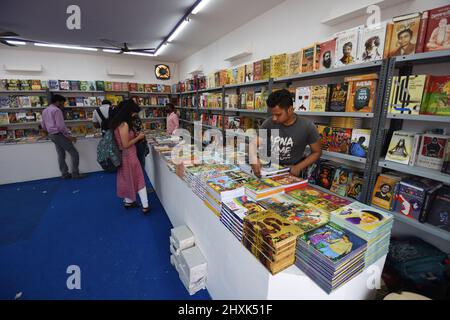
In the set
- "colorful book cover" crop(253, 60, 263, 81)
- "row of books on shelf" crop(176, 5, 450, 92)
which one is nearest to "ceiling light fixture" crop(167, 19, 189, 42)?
"colorful book cover" crop(253, 60, 263, 81)

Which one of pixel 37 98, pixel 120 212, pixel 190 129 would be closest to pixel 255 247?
pixel 120 212

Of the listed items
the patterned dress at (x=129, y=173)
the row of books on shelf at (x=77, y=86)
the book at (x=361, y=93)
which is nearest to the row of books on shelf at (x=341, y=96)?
the book at (x=361, y=93)

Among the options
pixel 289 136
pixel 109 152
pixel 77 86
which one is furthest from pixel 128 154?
pixel 77 86

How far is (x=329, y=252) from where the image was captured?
0.93 meters

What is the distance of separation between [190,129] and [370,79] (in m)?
4.84

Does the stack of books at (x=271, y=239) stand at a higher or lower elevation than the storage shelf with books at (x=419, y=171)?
lower

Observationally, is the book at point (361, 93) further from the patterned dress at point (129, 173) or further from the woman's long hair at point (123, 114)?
the patterned dress at point (129, 173)

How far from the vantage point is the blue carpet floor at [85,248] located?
6.40ft

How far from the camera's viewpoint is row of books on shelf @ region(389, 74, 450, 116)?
4.73 ft

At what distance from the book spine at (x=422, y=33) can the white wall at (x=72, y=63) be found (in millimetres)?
6800

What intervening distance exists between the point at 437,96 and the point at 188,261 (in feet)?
7.32

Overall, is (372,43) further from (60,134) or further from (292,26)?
(60,134)

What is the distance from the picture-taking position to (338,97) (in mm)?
2061
